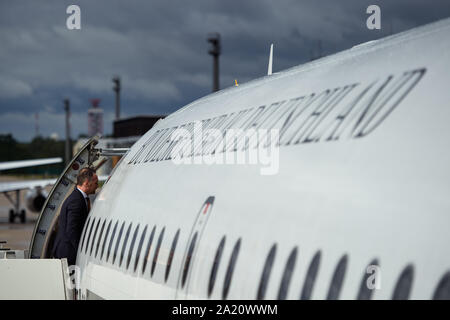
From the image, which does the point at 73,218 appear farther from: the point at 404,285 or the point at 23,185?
the point at 23,185

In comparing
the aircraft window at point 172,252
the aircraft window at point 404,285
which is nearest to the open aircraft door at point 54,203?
the aircraft window at point 172,252

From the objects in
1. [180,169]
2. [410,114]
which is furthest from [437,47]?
[180,169]

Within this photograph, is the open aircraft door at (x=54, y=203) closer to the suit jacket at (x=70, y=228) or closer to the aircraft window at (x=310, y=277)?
the suit jacket at (x=70, y=228)

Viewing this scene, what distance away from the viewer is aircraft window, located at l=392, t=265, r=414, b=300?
3070 mm

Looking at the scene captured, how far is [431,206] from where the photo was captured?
3.09m

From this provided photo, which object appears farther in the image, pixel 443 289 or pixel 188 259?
pixel 188 259

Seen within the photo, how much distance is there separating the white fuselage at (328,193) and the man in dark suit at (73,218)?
358cm

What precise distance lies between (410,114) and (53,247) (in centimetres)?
774

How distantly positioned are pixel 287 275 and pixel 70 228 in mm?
6748

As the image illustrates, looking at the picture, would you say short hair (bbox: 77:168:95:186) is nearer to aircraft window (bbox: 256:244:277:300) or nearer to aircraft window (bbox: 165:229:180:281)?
aircraft window (bbox: 165:229:180:281)

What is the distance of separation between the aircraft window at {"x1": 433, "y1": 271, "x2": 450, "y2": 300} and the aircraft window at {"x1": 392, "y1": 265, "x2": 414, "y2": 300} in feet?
0.44

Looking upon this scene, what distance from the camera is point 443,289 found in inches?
115

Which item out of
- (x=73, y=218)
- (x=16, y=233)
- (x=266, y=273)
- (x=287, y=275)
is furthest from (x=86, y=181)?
(x=16, y=233)

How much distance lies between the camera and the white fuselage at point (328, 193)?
3.20 meters
